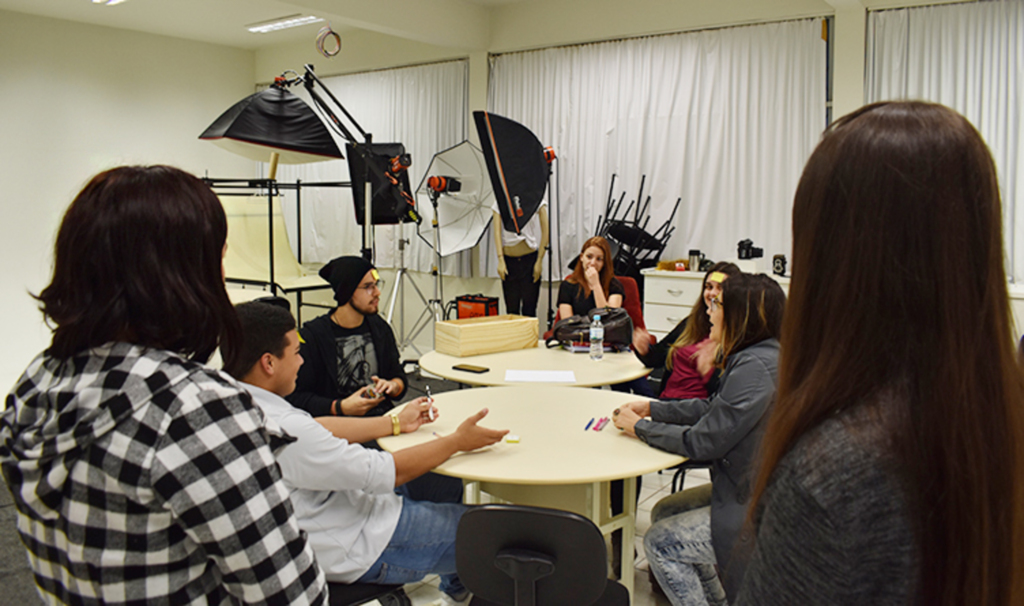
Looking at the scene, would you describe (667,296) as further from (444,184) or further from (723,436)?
(723,436)

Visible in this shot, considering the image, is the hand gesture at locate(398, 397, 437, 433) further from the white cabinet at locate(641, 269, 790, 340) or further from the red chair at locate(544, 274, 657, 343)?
the white cabinet at locate(641, 269, 790, 340)

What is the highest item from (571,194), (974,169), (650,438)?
(571,194)

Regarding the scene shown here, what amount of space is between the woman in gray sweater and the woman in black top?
2.00 meters

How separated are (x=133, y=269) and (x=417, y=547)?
4.04 feet

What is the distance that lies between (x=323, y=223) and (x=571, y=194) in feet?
9.84

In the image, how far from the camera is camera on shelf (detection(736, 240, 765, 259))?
4.91 meters

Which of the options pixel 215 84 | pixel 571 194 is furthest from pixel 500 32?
pixel 215 84

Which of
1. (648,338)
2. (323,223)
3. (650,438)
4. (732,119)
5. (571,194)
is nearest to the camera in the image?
(650,438)

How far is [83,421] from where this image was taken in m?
0.82

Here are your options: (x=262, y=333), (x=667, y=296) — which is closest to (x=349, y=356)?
(x=262, y=333)

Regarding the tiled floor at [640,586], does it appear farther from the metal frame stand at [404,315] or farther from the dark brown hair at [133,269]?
the metal frame stand at [404,315]

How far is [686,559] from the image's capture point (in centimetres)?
212

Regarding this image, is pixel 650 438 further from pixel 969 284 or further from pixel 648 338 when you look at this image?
pixel 648 338

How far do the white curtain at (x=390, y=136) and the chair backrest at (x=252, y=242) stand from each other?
3.84 ft
